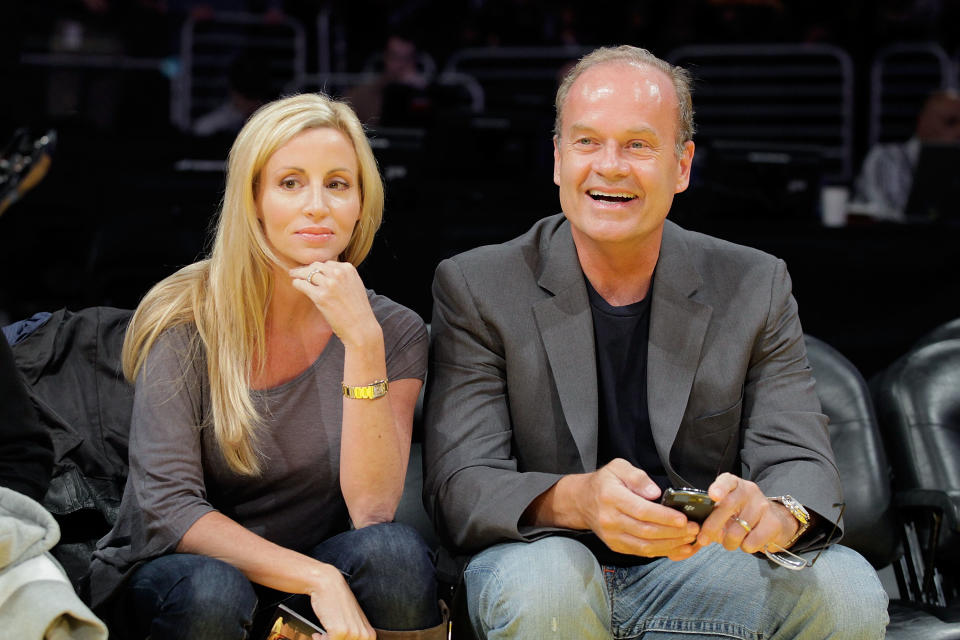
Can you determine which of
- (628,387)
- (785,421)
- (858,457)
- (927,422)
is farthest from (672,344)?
(927,422)

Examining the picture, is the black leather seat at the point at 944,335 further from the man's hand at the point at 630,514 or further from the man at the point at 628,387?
the man's hand at the point at 630,514

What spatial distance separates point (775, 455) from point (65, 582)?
4.90 ft

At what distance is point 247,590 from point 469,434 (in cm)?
59

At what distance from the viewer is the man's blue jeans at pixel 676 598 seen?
85.6 inches

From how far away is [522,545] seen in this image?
2.29m

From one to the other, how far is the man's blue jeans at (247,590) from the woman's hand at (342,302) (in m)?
0.41

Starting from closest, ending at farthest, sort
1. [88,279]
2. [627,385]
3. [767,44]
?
[627,385] → [88,279] → [767,44]

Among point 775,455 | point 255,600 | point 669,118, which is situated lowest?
point 255,600

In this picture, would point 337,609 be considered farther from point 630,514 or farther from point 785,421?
point 785,421

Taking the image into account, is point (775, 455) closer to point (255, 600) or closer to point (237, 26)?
point (255, 600)

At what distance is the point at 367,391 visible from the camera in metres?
2.42

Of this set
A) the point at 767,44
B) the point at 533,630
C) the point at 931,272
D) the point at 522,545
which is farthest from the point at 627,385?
the point at 767,44

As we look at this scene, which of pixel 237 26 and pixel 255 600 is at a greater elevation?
pixel 237 26

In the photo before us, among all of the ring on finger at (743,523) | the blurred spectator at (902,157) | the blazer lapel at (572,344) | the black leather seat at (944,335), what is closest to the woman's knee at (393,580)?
the blazer lapel at (572,344)
